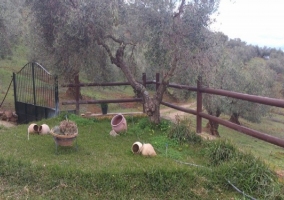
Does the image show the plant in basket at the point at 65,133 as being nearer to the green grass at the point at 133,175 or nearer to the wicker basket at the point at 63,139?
the wicker basket at the point at 63,139

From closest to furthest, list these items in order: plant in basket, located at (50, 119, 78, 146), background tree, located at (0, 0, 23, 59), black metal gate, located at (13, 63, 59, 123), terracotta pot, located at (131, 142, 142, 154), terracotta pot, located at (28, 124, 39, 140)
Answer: terracotta pot, located at (131, 142, 142, 154), plant in basket, located at (50, 119, 78, 146), terracotta pot, located at (28, 124, 39, 140), black metal gate, located at (13, 63, 59, 123), background tree, located at (0, 0, 23, 59)

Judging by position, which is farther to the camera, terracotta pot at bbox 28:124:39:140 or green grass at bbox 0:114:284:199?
terracotta pot at bbox 28:124:39:140

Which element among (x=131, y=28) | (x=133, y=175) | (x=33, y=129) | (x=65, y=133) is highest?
(x=131, y=28)

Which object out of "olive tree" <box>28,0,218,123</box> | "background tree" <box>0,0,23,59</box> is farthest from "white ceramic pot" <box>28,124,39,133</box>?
"background tree" <box>0,0,23,59</box>

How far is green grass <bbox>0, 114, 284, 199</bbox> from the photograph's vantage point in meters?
4.13

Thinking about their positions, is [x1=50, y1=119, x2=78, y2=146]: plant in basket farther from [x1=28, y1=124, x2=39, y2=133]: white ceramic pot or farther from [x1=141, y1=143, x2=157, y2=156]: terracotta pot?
[x1=28, y1=124, x2=39, y2=133]: white ceramic pot

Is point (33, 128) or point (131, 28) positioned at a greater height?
point (131, 28)

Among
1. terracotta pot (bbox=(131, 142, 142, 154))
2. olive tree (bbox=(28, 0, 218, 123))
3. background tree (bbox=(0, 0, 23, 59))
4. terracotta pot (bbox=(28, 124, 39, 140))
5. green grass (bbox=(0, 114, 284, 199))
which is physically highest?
background tree (bbox=(0, 0, 23, 59))

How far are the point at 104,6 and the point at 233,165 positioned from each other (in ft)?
14.7

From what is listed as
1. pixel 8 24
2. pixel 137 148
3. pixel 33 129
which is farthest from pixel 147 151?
pixel 8 24

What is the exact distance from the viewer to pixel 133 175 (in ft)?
14.4

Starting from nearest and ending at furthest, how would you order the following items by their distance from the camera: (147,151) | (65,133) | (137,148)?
(147,151), (137,148), (65,133)

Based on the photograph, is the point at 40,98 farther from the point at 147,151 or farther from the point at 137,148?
the point at 147,151

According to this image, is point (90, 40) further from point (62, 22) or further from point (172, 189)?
point (172, 189)
